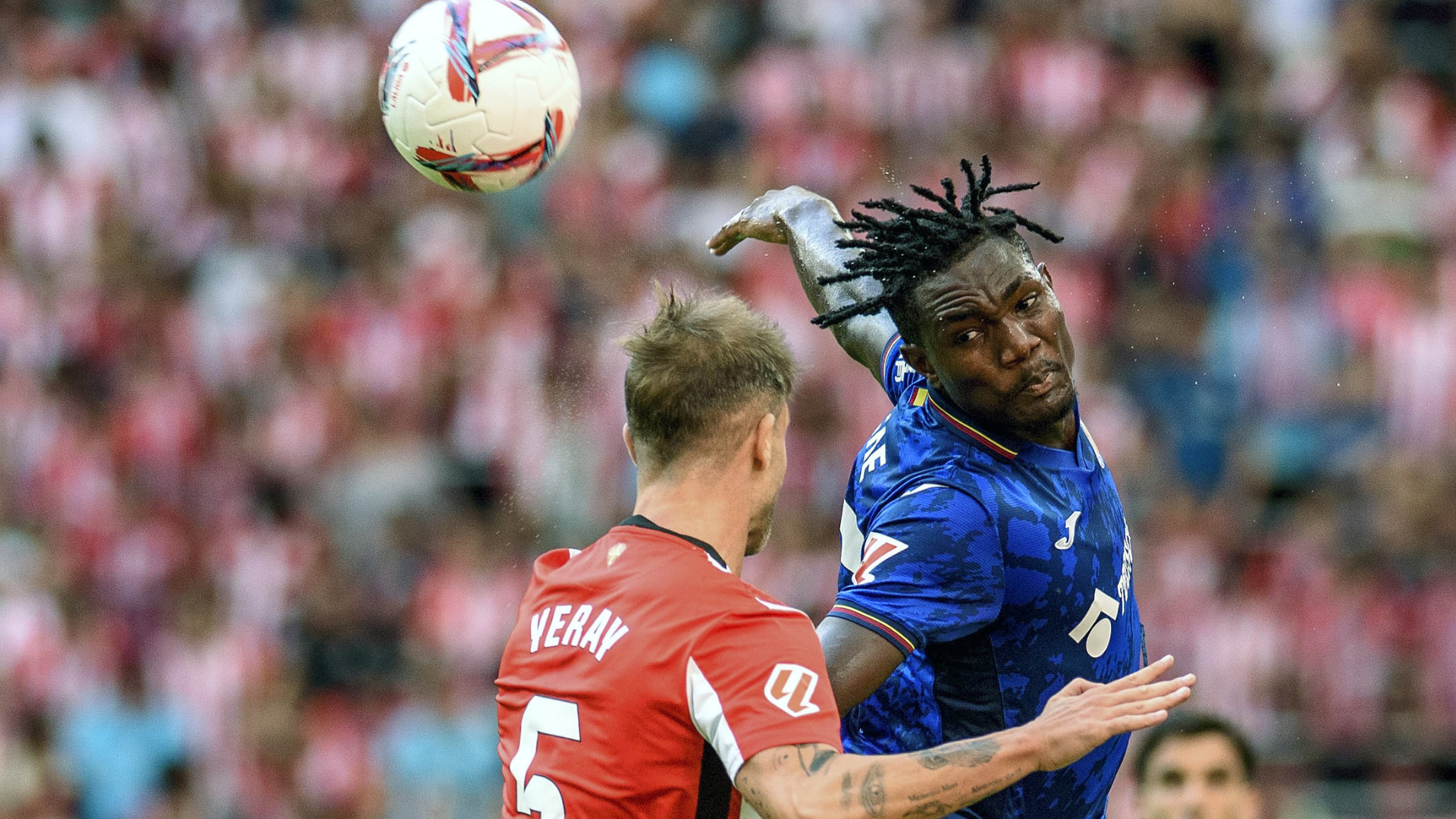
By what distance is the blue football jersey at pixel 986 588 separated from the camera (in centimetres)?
390

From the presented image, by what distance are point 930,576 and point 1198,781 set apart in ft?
6.99

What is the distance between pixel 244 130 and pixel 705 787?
33.8 feet

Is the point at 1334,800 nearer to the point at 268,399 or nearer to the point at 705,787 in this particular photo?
the point at 705,787

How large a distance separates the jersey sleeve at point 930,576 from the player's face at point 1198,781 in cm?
196

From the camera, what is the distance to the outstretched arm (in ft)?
16.4

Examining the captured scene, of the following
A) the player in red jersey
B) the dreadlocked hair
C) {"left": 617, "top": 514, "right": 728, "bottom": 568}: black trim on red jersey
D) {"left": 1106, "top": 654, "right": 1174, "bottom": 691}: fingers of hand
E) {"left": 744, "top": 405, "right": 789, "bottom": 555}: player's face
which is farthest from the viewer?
the dreadlocked hair

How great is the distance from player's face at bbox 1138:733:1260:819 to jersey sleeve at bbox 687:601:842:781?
254cm

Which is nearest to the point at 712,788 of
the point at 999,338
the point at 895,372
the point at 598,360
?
the point at 999,338

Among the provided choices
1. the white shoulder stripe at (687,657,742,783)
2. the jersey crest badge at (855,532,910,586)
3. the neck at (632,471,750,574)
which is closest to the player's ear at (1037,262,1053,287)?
the jersey crest badge at (855,532,910,586)

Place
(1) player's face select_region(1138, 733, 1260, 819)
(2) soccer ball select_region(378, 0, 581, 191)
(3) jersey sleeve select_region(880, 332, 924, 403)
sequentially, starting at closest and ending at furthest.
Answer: (3) jersey sleeve select_region(880, 332, 924, 403) < (2) soccer ball select_region(378, 0, 581, 191) < (1) player's face select_region(1138, 733, 1260, 819)

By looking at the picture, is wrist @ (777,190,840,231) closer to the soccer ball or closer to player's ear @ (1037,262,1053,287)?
the soccer ball

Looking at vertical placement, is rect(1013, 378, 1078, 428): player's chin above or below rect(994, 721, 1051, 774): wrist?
above

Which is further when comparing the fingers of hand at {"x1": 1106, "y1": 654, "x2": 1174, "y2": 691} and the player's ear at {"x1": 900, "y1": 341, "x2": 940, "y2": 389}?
the player's ear at {"x1": 900, "y1": 341, "x2": 940, "y2": 389}

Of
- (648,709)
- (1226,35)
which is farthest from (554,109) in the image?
(1226,35)
